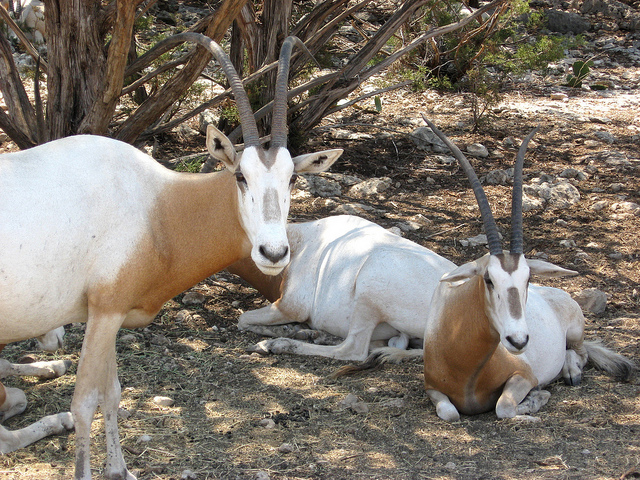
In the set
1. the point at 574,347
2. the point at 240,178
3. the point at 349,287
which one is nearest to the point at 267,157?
the point at 240,178

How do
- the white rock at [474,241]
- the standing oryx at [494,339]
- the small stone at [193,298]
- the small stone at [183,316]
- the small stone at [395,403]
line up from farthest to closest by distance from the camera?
the white rock at [474,241], the small stone at [193,298], the small stone at [183,316], the small stone at [395,403], the standing oryx at [494,339]

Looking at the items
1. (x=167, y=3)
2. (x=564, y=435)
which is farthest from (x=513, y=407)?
(x=167, y=3)

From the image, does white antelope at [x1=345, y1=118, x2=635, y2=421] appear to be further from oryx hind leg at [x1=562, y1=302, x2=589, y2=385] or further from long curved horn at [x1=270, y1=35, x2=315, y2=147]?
long curved horn at [x1=270, y1=35, x2=315, y2=147]

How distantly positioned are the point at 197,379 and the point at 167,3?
10.9 metres

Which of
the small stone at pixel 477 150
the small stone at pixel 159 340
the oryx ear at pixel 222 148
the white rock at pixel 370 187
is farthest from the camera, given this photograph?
the small stone at pixel 477 150

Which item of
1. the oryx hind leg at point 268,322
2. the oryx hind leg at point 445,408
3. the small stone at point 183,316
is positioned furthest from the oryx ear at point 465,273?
the small stone at point 183,316

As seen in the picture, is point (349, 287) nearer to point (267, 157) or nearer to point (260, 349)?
point (260, 349)

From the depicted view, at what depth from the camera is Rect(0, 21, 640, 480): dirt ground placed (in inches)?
150

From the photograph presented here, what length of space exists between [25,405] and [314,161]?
230cm

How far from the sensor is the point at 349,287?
19.9 ft

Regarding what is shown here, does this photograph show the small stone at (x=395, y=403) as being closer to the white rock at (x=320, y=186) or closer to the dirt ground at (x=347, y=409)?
the dirt ground at (x=347, y=409)

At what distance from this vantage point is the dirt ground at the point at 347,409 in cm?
382

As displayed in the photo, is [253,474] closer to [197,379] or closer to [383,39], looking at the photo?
[197,379]

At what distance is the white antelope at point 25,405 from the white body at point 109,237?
608 millimetres
